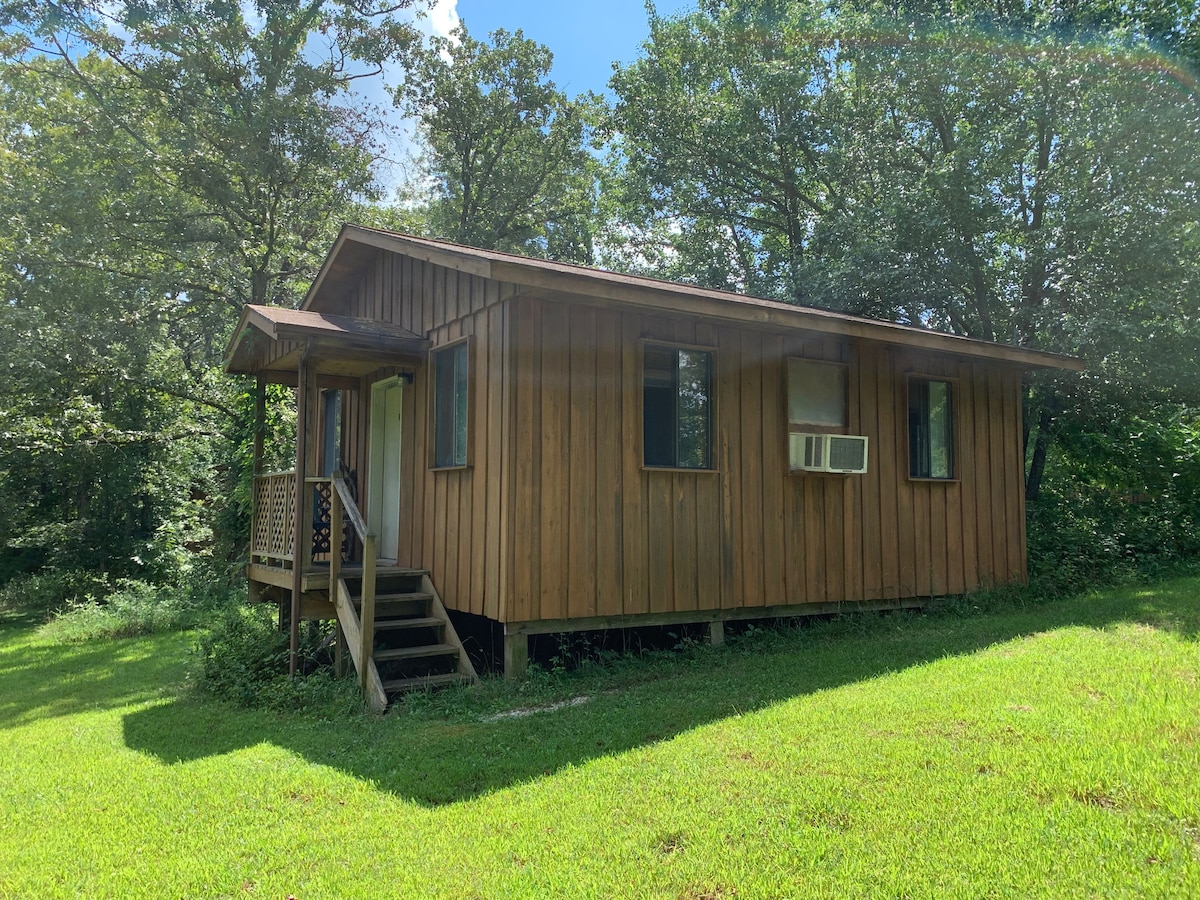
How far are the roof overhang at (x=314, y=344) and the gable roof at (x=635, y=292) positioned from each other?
2.71 ft

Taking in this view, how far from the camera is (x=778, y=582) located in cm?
772

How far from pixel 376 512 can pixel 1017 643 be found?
21.5 ft

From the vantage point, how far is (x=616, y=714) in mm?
5355

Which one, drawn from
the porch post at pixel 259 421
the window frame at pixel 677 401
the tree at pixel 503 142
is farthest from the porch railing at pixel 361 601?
the tree at pixel 503 142

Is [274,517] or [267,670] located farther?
[274,517]

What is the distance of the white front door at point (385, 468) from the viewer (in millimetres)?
8750

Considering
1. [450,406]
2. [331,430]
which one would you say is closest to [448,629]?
[450,406]

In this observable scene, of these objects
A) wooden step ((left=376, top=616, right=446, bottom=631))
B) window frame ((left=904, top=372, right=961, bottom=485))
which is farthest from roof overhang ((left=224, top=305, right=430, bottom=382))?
window frame ((left=904, top=372, right=961, bottom=485))

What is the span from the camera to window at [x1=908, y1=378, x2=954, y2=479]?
345 inches

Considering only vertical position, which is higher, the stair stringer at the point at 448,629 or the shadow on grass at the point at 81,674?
the stair stringer at the point at 448,629

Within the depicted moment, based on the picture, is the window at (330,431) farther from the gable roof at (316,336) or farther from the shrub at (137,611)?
the shrub at (137,611)

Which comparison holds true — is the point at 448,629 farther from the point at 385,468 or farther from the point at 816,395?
the point at 816,395

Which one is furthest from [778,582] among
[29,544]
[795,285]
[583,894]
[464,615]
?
[29,544]

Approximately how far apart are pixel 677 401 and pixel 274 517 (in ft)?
14.4
